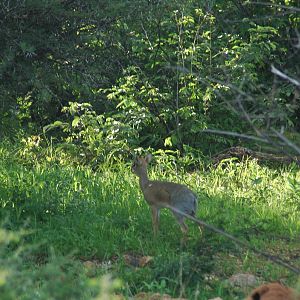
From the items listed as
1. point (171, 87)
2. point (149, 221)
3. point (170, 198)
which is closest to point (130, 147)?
point (171, 87)

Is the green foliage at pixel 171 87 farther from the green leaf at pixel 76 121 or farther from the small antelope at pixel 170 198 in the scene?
the small antelope at pixel 170 198

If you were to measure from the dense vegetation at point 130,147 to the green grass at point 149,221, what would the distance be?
0.9 inches

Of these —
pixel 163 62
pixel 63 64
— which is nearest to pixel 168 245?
pixel 63 64

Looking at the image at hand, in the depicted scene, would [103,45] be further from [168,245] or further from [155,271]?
[155,271]

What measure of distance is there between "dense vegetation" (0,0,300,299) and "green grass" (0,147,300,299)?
0.08 feet

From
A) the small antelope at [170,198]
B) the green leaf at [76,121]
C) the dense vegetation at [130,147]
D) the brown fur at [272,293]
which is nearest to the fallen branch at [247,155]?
the dense vegetation at [130,147]

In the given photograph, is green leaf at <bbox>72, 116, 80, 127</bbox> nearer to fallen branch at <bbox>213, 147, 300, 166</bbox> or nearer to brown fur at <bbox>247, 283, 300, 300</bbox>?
fallen branch at <bbox>213, 147, 300, 166</bbox>

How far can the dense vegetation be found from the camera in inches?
261

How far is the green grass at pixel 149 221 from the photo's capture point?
6.89 metres

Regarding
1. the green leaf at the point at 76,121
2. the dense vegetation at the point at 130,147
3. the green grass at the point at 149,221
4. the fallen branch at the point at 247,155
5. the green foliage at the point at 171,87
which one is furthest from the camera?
the fallen branch at the point at 247,155

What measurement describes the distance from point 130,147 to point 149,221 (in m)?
4.06

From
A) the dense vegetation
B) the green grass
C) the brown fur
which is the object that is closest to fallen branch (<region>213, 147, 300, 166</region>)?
the dense vegetation

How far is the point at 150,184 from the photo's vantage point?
961 cm

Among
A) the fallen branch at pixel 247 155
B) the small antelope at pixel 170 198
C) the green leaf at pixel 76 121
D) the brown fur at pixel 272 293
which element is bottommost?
the fallen branch at pixel 247 155
